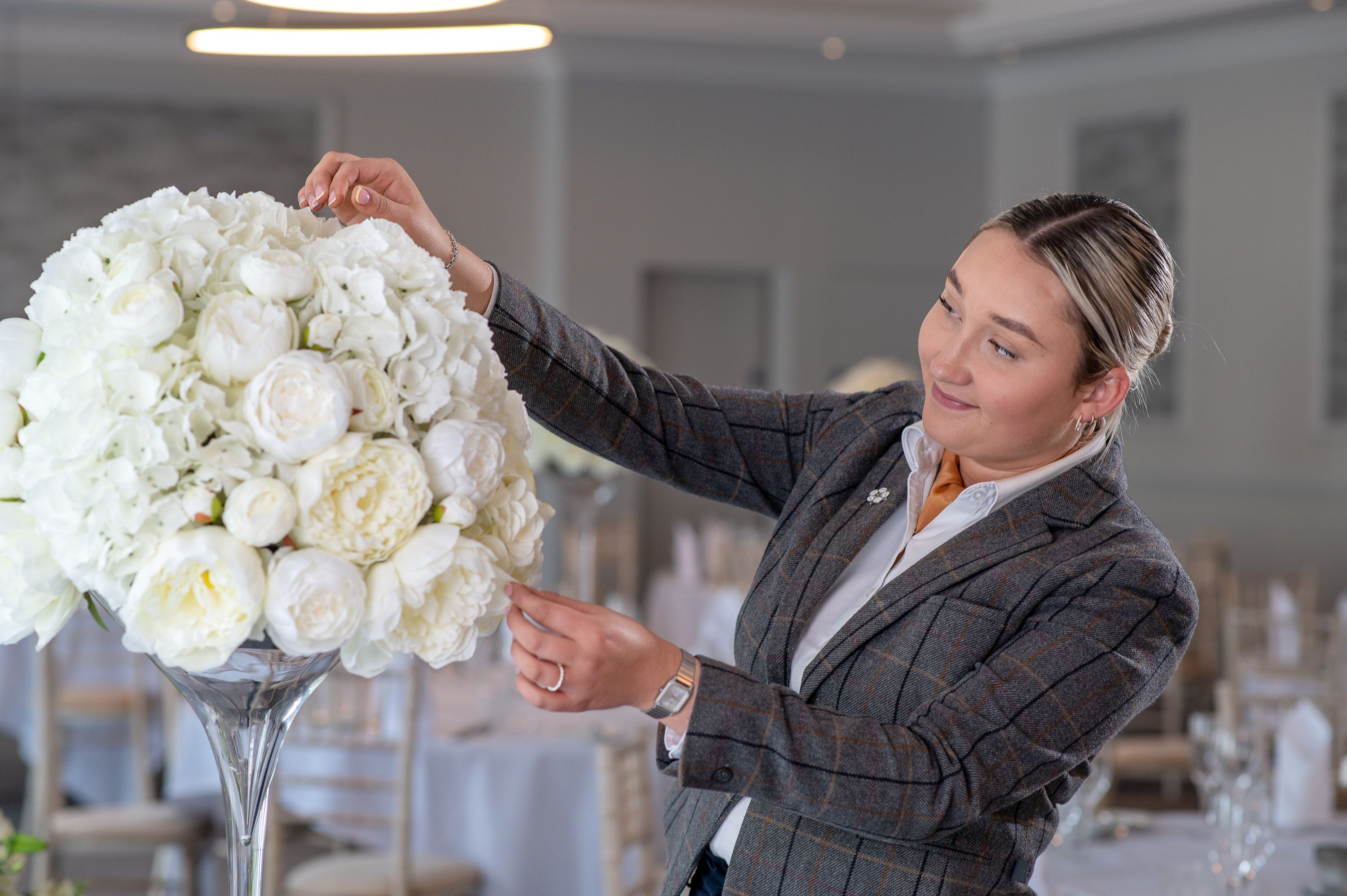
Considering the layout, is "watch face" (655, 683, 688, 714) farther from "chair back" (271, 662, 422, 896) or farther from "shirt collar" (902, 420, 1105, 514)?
"chair back" (271, 662, 422, 896)

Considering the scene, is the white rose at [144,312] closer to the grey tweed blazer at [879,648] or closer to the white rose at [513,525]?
the white rose at [513,525]

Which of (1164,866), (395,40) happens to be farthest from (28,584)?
(1164,866)

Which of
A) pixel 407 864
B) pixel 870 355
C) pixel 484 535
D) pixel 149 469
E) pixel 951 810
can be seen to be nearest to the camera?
pixel 149 469

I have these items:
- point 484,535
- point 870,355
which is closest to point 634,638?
point 484,535

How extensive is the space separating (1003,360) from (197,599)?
838 mm

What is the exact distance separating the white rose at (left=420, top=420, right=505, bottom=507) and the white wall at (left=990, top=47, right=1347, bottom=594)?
25.4 feet

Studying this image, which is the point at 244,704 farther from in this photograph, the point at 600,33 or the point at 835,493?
the point at 600,33

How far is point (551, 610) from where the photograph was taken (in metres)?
0.97

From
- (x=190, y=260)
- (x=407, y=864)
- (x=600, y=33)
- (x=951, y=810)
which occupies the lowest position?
(x=407, y=864)

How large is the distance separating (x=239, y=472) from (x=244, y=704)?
223mm

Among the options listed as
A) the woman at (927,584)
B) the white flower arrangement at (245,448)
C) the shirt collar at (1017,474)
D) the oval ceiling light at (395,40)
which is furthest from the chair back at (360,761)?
the white flower arrangement at (245,448)

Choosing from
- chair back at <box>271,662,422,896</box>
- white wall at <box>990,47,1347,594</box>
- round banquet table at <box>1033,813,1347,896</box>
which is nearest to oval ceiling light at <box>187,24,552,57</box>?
chair back at <box>271,662,422,896</box>

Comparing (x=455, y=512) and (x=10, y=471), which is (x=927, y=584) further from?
(x=10, y=471)

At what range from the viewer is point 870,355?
30.7 feet
